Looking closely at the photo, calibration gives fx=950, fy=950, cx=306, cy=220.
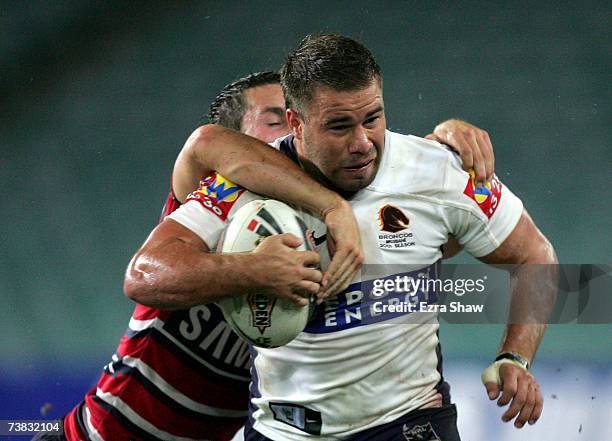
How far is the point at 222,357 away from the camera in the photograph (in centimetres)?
264

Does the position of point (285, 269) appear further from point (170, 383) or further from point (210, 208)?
point (170, 383)

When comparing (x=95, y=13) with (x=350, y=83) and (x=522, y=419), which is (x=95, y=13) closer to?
(x=350, y=83)

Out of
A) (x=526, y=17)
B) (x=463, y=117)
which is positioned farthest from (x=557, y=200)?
(x=526, y=17)

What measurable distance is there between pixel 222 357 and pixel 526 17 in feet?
9.19

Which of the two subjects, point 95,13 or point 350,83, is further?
point 95,13

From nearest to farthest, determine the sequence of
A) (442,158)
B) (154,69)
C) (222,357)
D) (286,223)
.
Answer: (286,223) → (442,158) → (222,357) → (154,69)

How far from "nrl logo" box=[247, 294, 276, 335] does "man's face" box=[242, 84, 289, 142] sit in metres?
0.83

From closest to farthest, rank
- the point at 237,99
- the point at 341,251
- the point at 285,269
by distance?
1. the point at 285,269
2. the point at 341,251
3. the point at 237,99

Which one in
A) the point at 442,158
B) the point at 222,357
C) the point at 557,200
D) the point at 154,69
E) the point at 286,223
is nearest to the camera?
the point at 286,223

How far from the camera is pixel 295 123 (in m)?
2.33

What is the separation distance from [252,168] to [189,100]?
2647 millimetres

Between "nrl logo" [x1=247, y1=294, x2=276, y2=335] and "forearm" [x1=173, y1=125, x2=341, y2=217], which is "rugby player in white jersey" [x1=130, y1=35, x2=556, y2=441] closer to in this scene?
"forearm" [x1=173, y1=125, x2=341, y2=217]

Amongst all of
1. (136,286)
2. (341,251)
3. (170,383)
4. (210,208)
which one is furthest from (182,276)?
(170,383)

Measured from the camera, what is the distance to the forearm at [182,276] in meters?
2.03
